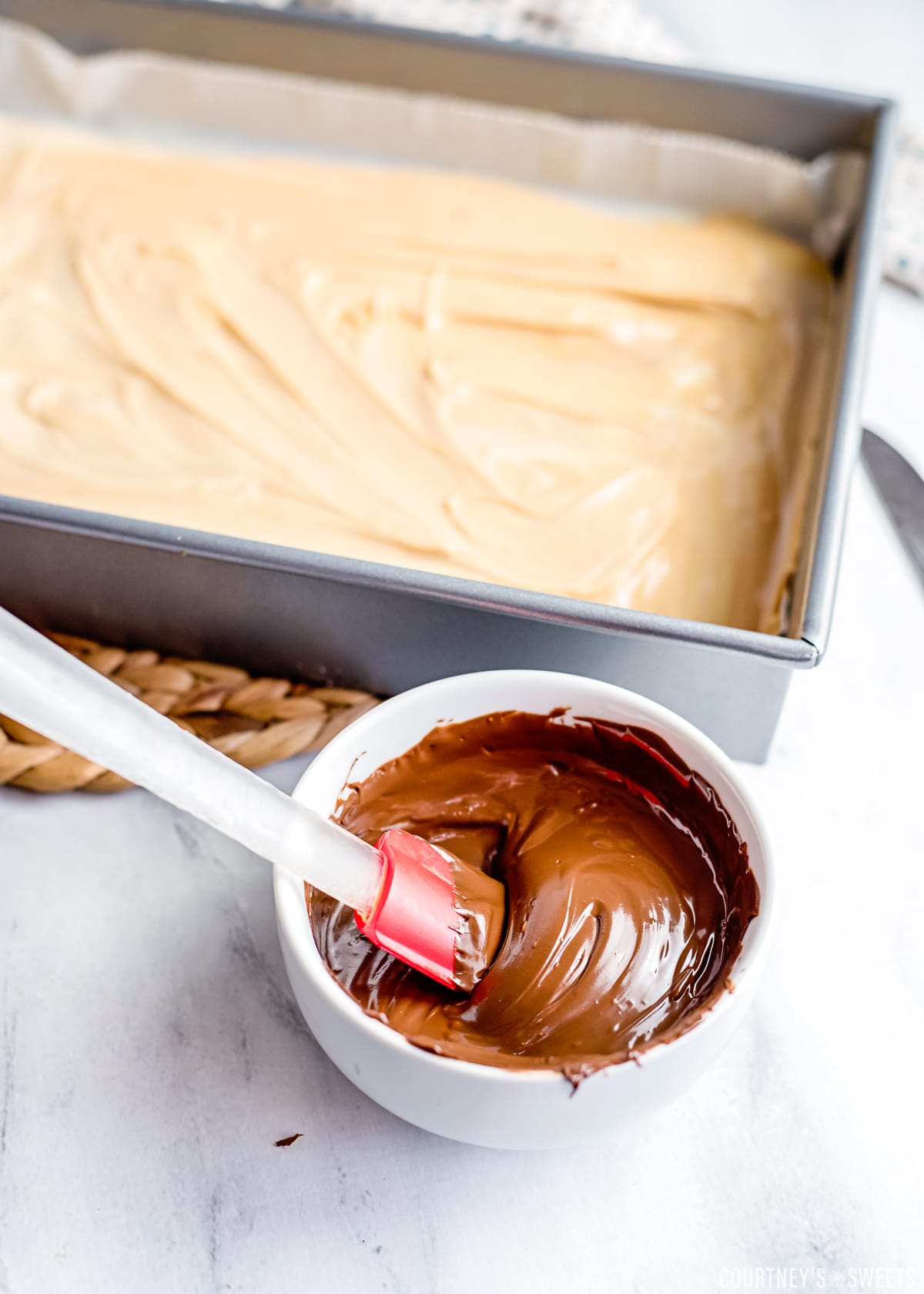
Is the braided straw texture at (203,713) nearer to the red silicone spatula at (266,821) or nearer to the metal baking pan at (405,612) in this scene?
the metal baking pan at (405,612)

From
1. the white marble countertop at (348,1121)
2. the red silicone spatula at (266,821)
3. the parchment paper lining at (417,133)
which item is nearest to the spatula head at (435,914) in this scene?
the red silicone spatula at (266,821)

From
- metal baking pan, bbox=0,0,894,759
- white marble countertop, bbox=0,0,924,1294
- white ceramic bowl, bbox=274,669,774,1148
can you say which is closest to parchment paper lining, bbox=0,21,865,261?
metal baking pan, bbox=0,0,894,759

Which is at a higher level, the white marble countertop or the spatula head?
the spatula head

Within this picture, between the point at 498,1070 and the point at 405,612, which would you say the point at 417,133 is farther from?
the point at 498,1070

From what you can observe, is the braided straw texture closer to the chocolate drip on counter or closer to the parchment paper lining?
the chocolate drip on counter

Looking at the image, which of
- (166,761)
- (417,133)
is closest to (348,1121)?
(166,761)

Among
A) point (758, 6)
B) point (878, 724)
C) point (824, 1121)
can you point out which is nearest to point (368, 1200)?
point (824, 1121)

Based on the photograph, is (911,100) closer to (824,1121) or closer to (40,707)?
(824,1121)
